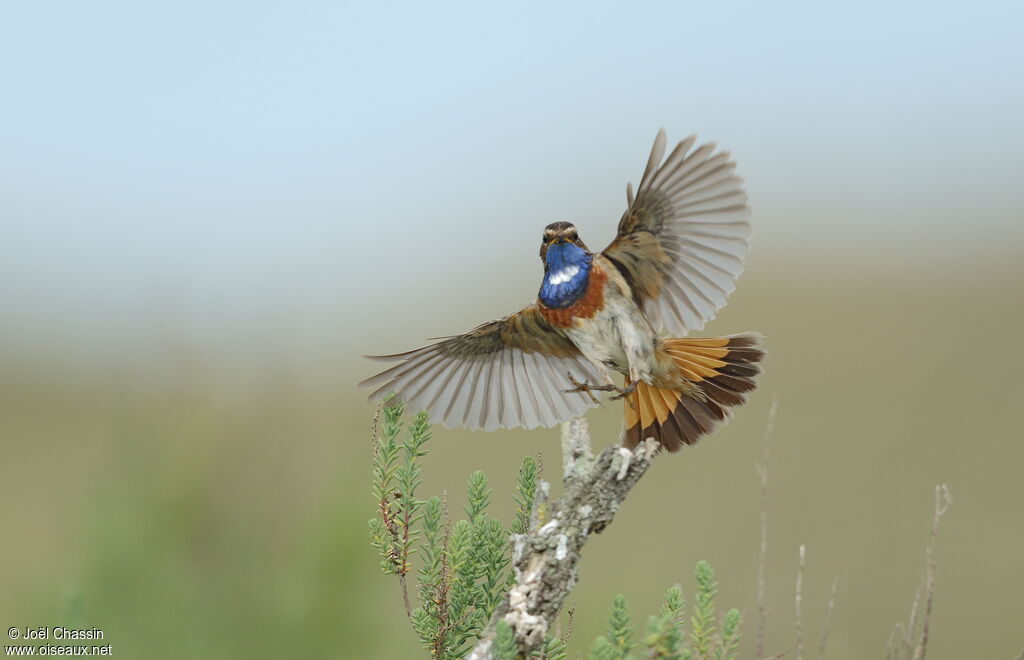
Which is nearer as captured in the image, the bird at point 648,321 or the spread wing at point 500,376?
the bird at point 648,321

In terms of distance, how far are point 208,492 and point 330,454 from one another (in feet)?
1.29

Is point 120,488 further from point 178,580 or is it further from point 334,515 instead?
point 334,515

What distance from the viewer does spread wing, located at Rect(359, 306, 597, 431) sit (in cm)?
392

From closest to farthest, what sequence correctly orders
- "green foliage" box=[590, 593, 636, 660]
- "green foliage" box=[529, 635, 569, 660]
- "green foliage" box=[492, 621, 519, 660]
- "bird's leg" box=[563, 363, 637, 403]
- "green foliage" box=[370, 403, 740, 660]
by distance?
"green foliage" box=[492, 621, 519, 660] → "green foliage" box=[590, 593, 636, 660] → "green foliage" box=[529, 635, 569, 660] → "green foliage" box=[370, 403, 740, 660] → "bird's leg" box=[563, 363, 637, 403]

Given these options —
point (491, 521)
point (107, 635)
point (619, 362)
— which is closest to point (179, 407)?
point (107, 635)

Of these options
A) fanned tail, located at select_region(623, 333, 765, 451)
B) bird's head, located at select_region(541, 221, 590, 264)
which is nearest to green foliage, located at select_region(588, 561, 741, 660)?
fanned tail, located at select_region(623, 333, 765, 451)

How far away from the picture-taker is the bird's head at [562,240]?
12.4 ft

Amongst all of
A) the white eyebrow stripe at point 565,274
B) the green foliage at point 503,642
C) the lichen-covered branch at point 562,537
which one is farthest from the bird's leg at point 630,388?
the green foliage at point 503,642

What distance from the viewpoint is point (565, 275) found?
12.4 ft

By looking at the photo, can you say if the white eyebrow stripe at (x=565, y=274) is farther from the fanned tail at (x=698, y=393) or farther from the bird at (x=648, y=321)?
the fanned tail at (x=698, y=393)

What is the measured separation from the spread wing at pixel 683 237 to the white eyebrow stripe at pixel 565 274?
0.75 ft

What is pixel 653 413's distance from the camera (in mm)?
3820

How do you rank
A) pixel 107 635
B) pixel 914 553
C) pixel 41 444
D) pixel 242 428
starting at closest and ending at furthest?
pixel 107 635 < pixel 242 428 < pixel 914 553 < pixel 41 444

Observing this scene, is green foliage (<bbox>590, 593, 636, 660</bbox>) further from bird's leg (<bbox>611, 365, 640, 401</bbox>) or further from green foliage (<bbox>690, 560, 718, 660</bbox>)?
bird's leg (<bbox>611, 365, 640, 401</bbox>)
